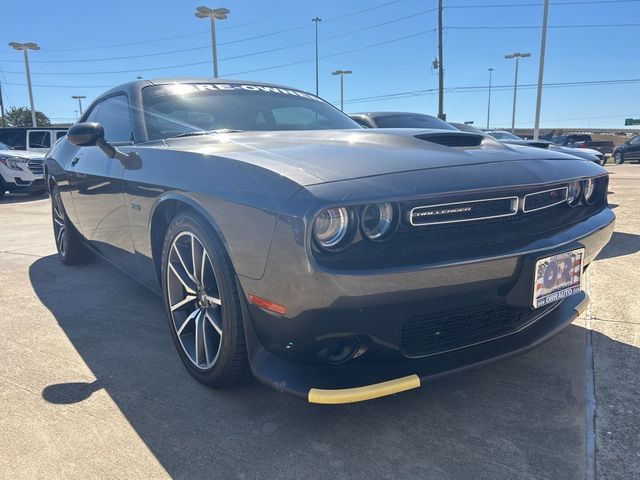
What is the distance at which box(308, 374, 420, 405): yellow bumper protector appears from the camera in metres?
1.62

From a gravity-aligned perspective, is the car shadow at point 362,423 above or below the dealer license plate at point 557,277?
Result: below

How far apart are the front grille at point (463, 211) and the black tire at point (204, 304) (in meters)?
0.73

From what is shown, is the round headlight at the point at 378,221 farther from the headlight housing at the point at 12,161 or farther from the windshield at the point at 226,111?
the headlight housing at the point at 12,161

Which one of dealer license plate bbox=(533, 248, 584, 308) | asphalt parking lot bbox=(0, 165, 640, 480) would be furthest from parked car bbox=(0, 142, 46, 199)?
dealer license plate bbox=(533, 248, 584, 308)

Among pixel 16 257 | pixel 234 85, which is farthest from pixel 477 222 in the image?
pixel 16 257

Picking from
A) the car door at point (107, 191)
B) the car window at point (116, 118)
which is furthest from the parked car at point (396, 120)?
the car door at point (107, 191)

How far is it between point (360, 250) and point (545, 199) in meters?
0.93

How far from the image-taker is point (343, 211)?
161 cm

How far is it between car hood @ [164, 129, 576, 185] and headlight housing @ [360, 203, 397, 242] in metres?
0.13

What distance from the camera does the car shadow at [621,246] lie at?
4307mm

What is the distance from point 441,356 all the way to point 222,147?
50.4 inches

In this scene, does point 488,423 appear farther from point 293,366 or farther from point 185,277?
point 185,277

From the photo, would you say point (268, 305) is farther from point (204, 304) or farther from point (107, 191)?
point (107, 191)

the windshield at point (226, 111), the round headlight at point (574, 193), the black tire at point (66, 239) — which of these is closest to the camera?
the round headlight at point (574, 193)
